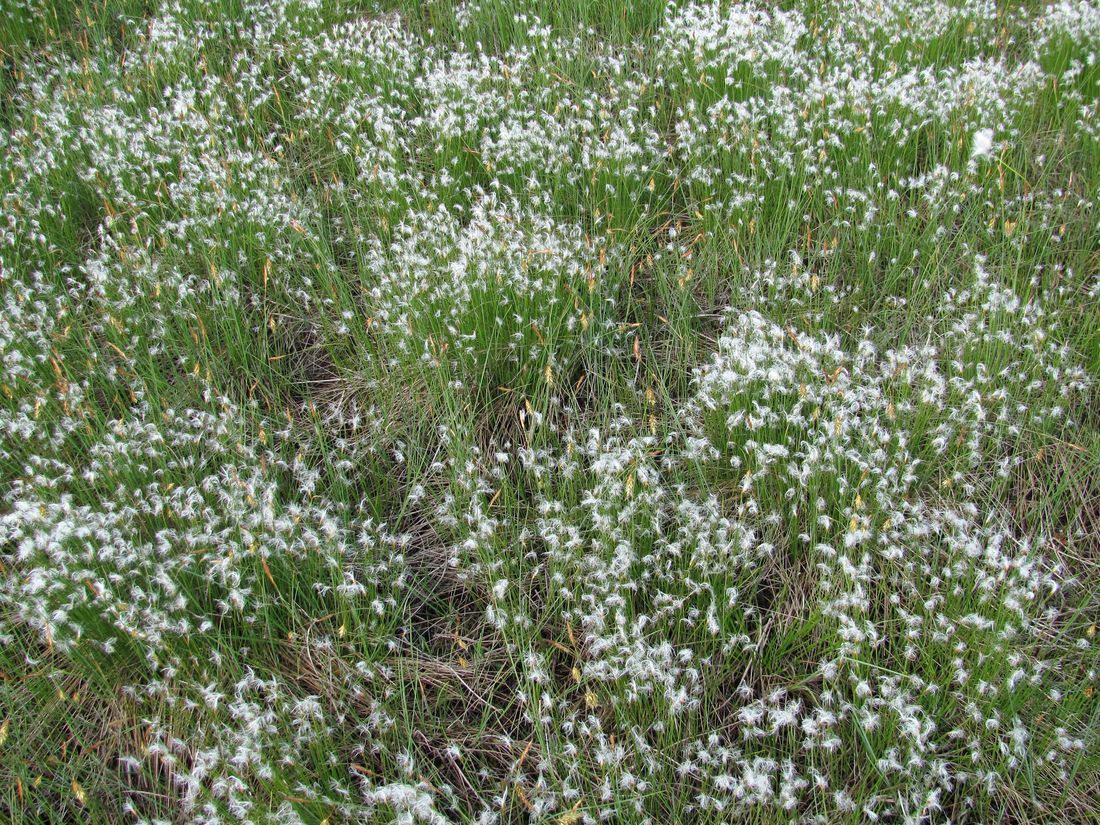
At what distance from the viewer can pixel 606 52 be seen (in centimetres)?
537

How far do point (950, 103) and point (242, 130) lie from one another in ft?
13.9

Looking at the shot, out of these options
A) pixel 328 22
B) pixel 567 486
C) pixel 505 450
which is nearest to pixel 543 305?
pixel 505 450

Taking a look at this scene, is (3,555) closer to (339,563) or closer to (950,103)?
(339,563)

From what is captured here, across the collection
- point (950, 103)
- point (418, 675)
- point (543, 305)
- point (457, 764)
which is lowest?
point (457, 764)

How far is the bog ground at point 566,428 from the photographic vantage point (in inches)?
96.6

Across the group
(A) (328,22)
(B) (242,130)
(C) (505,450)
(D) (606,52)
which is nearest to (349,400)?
(C) (505,450)

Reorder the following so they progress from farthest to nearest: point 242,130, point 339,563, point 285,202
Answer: point 242,130 → point 285,202 → point 339,563

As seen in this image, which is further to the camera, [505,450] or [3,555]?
[505,450]

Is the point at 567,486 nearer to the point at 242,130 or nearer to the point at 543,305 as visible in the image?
the point at 543,305

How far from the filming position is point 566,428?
11.6 feet

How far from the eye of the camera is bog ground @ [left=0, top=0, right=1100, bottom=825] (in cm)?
245

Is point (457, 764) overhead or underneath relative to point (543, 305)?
underneath

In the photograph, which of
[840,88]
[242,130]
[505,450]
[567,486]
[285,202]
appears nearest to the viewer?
[567,486]

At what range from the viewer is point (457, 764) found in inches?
103
